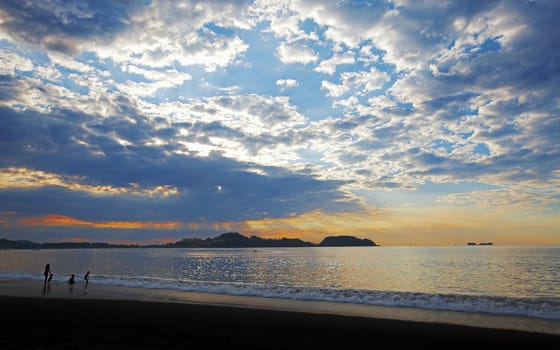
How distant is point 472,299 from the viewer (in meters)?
25.9

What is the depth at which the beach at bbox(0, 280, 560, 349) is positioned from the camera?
1237cm

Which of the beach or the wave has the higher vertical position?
the beach

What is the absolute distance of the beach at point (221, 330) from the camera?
40.6 ft

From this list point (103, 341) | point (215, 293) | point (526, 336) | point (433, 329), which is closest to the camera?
point (103, 341)

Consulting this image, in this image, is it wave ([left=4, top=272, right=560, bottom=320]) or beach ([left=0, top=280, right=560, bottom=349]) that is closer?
beach ([left=0, top=280, right=560, bottom=349])

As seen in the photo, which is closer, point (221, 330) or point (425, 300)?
point (221, 330)

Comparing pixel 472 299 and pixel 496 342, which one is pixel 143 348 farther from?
pixel 472 299

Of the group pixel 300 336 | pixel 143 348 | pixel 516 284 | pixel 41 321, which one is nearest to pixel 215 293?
pixel 41 321

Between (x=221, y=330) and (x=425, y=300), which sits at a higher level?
(x=221, y=330)

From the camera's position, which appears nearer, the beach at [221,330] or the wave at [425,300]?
the beach at [221,330]

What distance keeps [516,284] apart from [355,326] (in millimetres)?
35913

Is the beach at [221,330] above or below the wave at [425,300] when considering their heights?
above

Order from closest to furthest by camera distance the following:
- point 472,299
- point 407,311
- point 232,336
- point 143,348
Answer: point 143,348, point 232,336, point 407,311, point 472,299

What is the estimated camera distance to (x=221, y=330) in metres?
14.8
